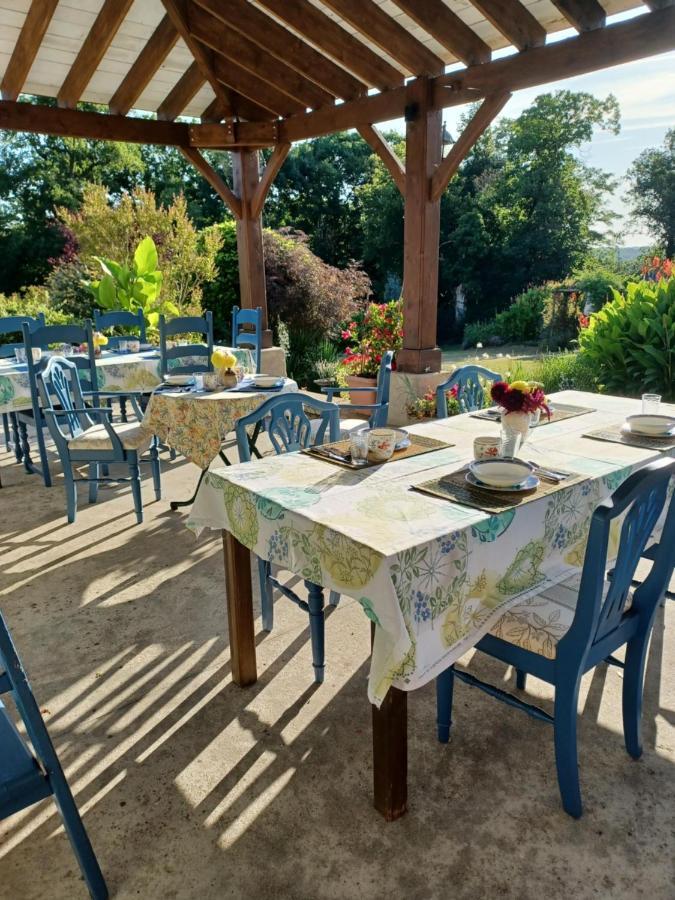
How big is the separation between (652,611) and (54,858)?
5.76ft

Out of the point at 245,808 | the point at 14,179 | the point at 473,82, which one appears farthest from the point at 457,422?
the point at 14,179

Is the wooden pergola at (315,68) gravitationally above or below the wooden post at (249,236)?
above

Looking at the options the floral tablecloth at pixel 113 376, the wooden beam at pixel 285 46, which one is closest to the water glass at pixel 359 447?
the floral tablecloth at pixel 113 376

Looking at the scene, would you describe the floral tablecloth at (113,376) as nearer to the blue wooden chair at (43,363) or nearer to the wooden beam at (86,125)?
the blue wooden chair at (43,363)

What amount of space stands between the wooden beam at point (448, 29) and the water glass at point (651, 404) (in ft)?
10.9

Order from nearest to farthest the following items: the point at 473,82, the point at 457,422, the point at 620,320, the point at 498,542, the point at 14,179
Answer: the point at 498,542, the point at 457,422, the point at 473,82, the point at 620,320, the point at 14,179

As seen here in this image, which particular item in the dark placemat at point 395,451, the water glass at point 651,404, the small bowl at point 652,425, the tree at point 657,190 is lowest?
the dark placemat at point 395,451

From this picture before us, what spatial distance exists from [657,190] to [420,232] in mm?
17239

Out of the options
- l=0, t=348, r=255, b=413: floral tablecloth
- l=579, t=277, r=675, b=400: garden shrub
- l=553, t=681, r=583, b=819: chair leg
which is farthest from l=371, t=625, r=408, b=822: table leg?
l=579, t=277, r=675, b=400: garden shrub

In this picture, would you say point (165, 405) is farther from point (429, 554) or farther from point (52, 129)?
point (52, 129)

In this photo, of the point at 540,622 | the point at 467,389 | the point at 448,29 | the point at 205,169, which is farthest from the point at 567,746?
the point at 205,169

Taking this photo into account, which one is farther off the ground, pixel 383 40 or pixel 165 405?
pixel 383 40

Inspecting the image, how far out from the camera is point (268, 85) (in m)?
6.34

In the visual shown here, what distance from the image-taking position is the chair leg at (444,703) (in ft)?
6.31
